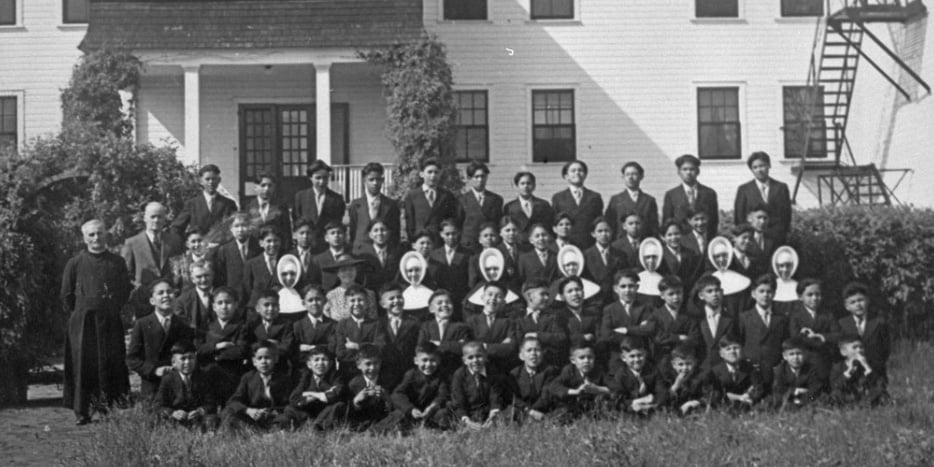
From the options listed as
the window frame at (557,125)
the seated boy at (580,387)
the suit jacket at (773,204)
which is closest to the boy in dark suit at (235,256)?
the seated boy at (580,387)

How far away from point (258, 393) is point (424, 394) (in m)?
1.36

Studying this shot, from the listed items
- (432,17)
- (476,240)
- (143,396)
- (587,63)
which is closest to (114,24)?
(432,17)

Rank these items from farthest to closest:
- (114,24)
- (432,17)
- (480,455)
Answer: (432,17) < (114,24) < (480,455)

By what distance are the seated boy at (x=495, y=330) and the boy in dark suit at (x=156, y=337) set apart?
2476mm

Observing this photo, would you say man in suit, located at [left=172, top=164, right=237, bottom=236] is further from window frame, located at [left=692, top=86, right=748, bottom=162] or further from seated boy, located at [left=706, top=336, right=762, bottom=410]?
window frame, located at [left=692, top=86, right=748, bottom=162]

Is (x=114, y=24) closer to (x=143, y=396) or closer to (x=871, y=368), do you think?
(x=143, y=396)

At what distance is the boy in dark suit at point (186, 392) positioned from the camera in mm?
9453

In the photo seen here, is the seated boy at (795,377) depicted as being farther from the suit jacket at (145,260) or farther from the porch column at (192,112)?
the porch column at (192,112)

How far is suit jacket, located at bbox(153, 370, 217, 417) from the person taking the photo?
9.57 metres

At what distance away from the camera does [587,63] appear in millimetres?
23156

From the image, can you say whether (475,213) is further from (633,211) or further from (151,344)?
(151,344)

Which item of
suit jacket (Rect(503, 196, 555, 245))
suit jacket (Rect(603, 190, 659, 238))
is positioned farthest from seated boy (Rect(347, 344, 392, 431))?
suit jacket (Rect(603, 190, 659, 238))

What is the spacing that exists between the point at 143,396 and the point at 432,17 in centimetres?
1456

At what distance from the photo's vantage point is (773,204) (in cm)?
1249
